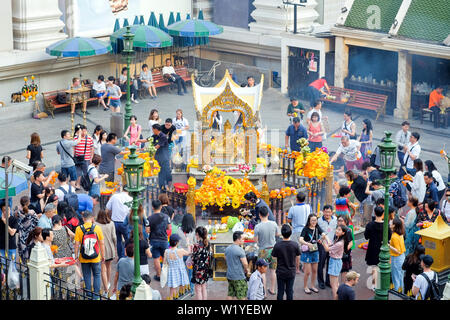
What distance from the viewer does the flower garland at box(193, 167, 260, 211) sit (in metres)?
19.8

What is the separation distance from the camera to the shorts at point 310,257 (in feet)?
54.3

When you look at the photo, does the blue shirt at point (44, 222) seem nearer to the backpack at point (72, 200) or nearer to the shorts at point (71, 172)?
the backpack at point (72, 200)

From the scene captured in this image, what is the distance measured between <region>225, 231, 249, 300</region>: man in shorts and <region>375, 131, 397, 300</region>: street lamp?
225 centimetres

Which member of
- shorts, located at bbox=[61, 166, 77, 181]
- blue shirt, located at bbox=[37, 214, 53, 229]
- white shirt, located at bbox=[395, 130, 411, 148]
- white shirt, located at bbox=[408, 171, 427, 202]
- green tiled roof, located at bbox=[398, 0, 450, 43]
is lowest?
shorts, located at bbox=[61, 166, 77, 181]

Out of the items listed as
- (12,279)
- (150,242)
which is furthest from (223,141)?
(12,279)

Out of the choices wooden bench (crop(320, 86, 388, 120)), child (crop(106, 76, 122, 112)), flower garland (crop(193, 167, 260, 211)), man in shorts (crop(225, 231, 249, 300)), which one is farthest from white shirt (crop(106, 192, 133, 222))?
wooden bench (crop(320, 86, 388, 120))

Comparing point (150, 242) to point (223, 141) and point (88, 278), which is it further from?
point (223, 141)

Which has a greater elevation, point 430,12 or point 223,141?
point 430,12

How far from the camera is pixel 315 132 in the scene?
23.1m

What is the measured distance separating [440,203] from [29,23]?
50.1 feet

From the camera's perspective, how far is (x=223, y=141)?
2109 cm

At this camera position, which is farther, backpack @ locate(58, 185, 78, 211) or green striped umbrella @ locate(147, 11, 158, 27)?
green striped umbrella @ locate(147, 11, 158, 27)

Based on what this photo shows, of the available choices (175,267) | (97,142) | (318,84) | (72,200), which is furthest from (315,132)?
(175,267)

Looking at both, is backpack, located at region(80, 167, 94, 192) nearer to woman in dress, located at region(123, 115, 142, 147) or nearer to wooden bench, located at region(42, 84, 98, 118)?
woman in dress, located at region(123, 115, 142, 147)
